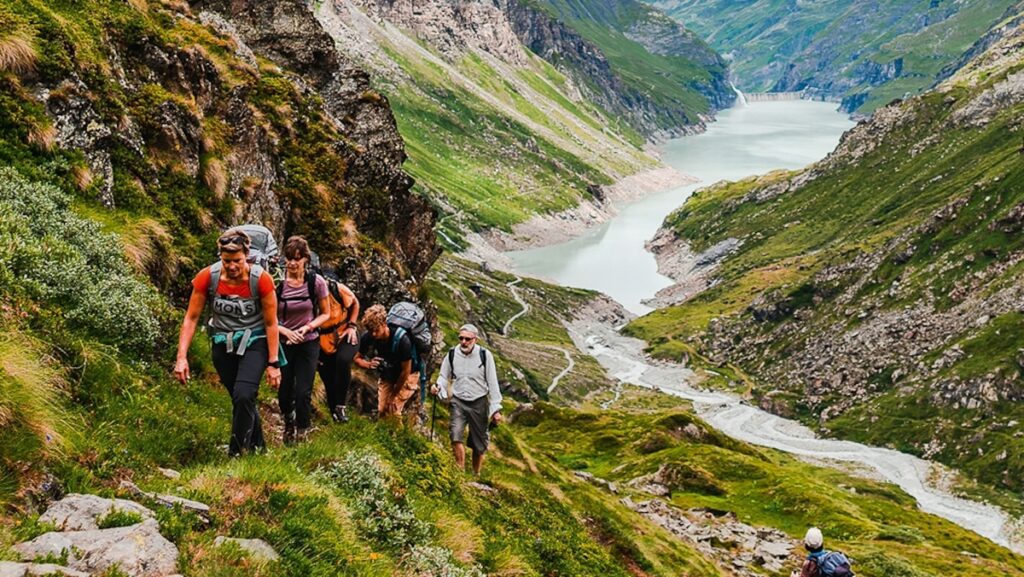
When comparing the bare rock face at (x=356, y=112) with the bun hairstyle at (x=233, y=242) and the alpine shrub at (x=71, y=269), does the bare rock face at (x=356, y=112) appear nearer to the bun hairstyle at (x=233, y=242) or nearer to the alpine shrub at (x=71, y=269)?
the alpine shrub at (x=71, y=269)

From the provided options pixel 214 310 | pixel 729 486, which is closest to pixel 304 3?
pixel 214 310

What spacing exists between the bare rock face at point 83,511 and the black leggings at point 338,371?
24.6ft

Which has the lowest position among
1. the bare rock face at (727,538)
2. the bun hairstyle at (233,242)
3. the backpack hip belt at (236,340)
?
the bare rock face at (727,538)

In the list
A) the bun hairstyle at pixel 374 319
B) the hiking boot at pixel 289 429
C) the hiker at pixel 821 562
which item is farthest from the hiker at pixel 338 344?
the hiker at pixel 821 562

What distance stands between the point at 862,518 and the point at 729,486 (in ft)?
43.7

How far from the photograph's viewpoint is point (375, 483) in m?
12.6

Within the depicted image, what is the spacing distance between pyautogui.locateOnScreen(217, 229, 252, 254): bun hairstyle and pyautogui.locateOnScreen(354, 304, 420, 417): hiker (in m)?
5.66

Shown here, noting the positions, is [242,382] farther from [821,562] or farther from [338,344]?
[821,562]

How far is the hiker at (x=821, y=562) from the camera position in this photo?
56.6ft

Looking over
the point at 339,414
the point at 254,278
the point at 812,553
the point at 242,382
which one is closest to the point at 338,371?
the point at 339,414

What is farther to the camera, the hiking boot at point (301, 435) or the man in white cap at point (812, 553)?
the man in white cap at point (812, 553)

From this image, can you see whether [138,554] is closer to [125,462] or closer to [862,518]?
[125,462]

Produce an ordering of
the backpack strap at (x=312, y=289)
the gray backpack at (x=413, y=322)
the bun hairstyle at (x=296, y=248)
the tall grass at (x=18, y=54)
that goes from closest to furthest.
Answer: the bun hairstyle at (x=296, y=248), the backpack strap at (x=312, y=289), the gray backpack at (x=413, y=322), the tall grass at (x=18, y=54)

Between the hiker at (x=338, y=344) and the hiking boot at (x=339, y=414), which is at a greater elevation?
the hiker at (x=338, y=344)
